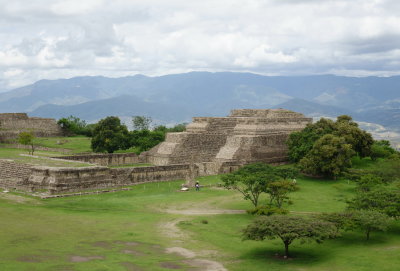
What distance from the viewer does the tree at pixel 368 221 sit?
2597 centimetres

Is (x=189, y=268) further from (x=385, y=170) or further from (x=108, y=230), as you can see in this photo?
(x=385, y=170)

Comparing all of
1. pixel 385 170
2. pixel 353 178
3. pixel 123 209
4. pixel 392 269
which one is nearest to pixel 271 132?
pixel 353 178

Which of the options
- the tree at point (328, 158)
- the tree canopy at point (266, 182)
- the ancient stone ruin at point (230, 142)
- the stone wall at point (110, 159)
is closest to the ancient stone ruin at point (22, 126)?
the stone wall at point (110, 159)

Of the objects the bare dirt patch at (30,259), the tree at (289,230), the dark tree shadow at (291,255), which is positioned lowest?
the dark tree shadow at (291,255)

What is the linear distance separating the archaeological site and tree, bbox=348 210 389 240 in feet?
60.9

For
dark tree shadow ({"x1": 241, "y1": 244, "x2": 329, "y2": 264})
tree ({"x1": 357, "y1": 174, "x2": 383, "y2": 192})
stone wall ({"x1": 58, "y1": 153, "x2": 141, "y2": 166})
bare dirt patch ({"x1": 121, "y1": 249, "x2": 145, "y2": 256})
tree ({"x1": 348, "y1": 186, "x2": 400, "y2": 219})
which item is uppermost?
stone wall ({"x1": 58, "y1": 153, "x2": 141, "y2": 166})

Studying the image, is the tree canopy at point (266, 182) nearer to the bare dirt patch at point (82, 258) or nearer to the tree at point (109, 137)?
the bare dirt patch at point (82, 258)

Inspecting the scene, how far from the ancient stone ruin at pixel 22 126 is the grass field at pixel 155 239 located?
34430 millimetres

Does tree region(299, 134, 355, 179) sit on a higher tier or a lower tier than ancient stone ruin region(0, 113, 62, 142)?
lower

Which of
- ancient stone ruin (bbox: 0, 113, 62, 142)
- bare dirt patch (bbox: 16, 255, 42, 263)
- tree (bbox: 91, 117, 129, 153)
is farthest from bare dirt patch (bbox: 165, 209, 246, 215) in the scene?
ancient stone ruin (bbox: 0, 113, 62, 142)

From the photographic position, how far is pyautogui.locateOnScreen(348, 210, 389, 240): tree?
2597 centimetres

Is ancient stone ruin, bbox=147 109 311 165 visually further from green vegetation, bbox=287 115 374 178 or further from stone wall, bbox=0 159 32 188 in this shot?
stone wall, bbox=0 159 32 188

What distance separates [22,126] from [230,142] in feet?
112

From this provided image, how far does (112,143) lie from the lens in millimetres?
58438
